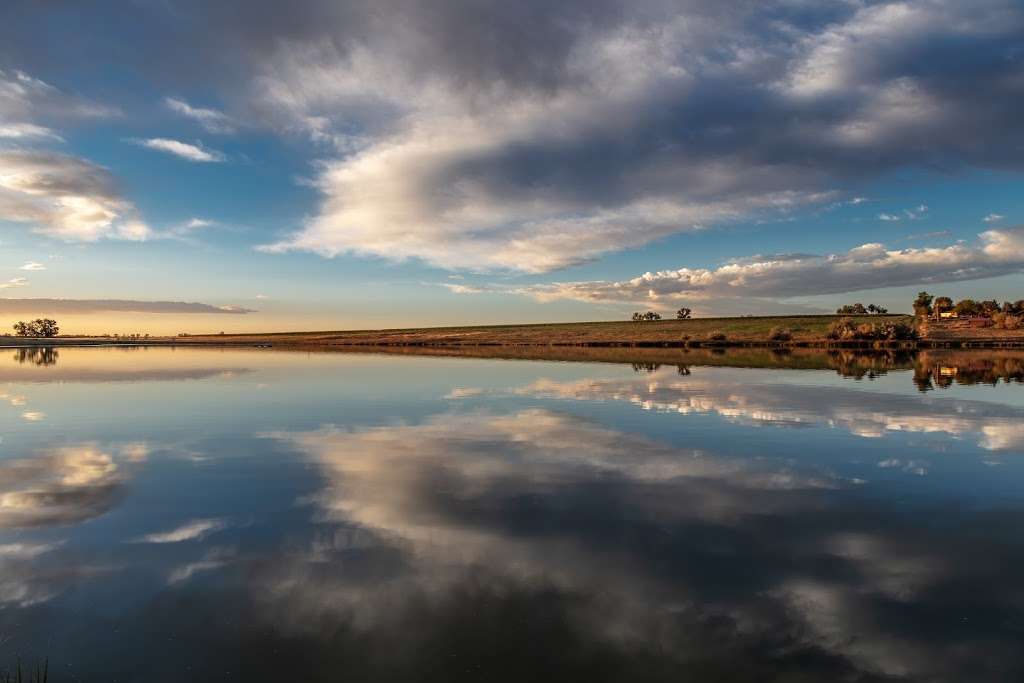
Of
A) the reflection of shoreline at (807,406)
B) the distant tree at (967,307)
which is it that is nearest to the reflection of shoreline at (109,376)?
the reflection of shoreline at (807,406)

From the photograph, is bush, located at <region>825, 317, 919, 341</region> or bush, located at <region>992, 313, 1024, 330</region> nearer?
bush, located at <region>825, 317, 919, 341</region>

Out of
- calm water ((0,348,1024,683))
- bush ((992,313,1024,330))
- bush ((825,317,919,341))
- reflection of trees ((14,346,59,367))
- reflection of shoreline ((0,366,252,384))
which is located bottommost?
calm water ((0,348,1024,683))

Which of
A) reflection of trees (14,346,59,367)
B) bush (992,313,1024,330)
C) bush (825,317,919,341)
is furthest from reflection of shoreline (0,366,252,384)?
bush (992,313,1024,330)

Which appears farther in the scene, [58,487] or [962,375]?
[962,375]

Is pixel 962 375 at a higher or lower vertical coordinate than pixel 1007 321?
lower

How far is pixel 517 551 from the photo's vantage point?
10000 mm

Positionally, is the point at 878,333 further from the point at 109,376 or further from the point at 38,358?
the point at 38,358

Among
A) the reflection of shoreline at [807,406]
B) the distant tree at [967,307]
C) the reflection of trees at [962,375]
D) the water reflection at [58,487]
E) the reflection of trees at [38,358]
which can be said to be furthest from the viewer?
the distant tree at [967,307]

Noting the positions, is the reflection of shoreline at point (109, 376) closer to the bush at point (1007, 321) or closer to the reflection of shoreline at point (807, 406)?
the reflection of shoreline at point (807, 406)

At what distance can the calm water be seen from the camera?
7055mm

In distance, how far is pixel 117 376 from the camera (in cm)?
4644

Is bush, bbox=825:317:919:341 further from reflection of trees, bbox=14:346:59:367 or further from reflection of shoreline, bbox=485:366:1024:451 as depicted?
reflection of trees, bbox=14:346:59:367

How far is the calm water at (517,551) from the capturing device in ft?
23.1

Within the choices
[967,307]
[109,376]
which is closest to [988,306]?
[967,307]
